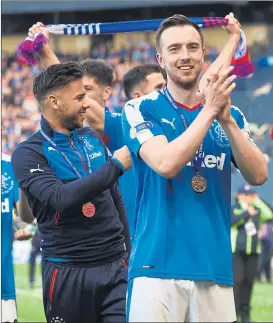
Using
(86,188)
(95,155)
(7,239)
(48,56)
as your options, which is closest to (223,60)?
(86,188)

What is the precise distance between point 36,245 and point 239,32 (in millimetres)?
10412

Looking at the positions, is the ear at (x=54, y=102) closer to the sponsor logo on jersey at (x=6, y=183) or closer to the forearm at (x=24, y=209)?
the forearm at (x=24, y=209)

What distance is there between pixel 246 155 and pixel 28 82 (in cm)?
1907

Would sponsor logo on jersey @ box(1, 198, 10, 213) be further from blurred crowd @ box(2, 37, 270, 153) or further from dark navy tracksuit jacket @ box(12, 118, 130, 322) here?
blurred crowd @ box(2, 37, 270, 153)

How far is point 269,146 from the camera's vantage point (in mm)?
15117

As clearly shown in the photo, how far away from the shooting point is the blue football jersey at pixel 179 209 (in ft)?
14.5

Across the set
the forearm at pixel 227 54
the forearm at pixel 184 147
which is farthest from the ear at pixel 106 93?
the forearm at pixel 184 147

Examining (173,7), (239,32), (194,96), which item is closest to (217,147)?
(194,96)

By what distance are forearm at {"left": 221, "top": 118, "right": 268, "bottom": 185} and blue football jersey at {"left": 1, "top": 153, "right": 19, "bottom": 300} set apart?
3.06 metres

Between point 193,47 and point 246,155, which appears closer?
point 246,155

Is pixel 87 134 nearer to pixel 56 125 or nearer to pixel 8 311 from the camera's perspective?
pixel 56 125

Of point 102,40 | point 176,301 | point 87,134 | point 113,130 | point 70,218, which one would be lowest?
point 176,301

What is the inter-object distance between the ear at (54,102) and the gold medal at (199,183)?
5.33 feet

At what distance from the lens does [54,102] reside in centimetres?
586
